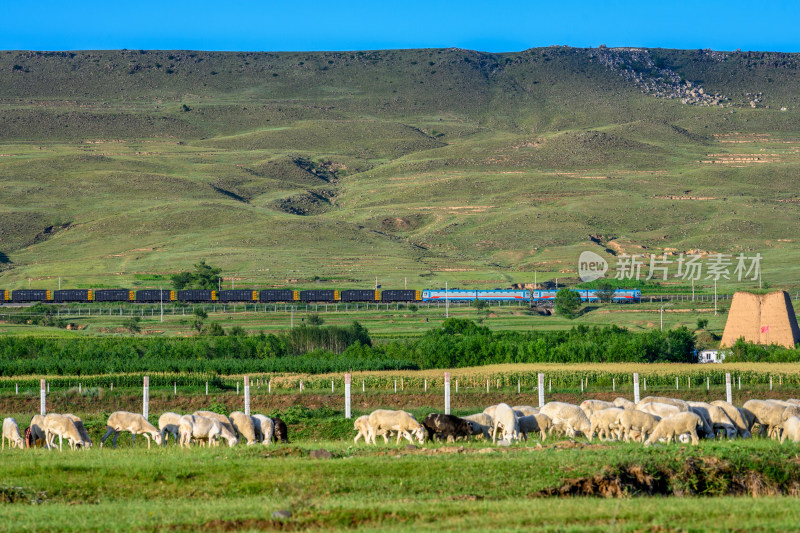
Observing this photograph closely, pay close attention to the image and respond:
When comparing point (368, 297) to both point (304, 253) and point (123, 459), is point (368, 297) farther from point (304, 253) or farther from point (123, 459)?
point (123, 459)

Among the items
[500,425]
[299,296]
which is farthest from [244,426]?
[299,296]

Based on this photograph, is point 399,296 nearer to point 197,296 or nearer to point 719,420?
point 197,296

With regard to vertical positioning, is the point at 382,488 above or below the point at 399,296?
below

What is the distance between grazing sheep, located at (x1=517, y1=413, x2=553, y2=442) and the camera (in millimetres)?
25547

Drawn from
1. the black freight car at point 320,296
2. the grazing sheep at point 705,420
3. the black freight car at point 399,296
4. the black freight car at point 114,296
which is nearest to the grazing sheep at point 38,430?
the grazing sheep at point 705,420


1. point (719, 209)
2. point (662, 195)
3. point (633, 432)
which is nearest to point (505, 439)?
point (633, 432)

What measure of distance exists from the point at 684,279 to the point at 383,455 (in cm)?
11837

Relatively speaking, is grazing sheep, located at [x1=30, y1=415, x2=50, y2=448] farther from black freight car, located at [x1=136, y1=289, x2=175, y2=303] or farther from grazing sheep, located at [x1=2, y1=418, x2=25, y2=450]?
black freight car, located at [x1=136, y1=289, x2=175, y2=303]

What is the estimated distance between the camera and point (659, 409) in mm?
26109

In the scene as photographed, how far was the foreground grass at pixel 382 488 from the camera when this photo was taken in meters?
→ 15.8

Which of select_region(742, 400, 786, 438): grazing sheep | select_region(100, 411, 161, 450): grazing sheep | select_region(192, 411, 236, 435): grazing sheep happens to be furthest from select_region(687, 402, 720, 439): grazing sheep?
select_region(100, 411, 161, 450): grazing sheep

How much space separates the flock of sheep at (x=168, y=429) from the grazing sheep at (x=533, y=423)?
20.2ft

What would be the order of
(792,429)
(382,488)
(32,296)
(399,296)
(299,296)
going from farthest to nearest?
(299,296), (32,296), (399,296), (792,429), (382,488)

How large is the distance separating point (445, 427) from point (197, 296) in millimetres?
93319
